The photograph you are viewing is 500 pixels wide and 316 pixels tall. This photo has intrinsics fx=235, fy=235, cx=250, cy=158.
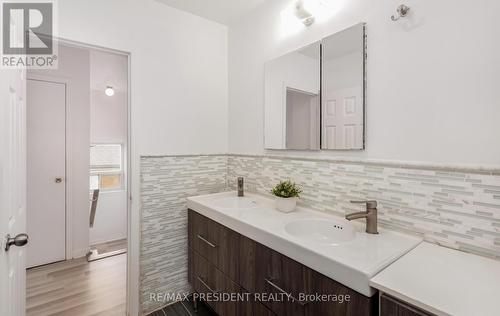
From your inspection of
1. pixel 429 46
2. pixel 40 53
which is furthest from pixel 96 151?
pixel 429 46

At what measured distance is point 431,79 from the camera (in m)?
1.08

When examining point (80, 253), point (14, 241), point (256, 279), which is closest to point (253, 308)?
point (256, 279)

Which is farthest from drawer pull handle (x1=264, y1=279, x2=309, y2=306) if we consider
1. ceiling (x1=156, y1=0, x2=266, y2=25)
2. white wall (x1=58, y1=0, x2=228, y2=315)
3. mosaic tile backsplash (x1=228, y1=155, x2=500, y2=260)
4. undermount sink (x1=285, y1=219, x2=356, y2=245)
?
ceiling (x1=156, y1=0, x2=266, y2=25)

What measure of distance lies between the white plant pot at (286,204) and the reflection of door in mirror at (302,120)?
0.38 metres

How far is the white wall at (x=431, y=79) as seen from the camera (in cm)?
95

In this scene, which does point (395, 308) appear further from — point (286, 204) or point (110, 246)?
point (110, 246)

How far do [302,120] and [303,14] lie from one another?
697 mm

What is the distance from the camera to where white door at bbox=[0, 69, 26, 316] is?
3.01 feet

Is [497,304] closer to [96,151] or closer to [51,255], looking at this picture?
[51,255]

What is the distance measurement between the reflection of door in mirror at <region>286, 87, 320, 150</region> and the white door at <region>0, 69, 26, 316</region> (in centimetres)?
154

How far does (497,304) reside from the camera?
68cm

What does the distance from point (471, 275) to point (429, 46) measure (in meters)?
0.97

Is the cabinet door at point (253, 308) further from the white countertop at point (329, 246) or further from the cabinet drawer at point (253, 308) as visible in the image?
the white countertop at point (329, 246)
